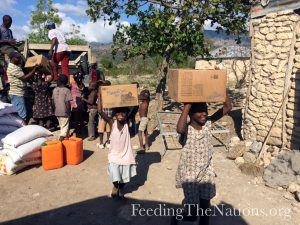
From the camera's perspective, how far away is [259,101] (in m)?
6.23

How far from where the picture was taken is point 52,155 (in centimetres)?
522

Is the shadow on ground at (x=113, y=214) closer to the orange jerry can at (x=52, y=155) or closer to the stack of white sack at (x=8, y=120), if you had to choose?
the orange jerry can at (x=52, y=155)

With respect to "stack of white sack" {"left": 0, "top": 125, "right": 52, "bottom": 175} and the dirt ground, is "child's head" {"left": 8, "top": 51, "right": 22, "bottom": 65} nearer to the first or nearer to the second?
"stack of white sack" {"left": 0, "top": 125, "right": 52, "bottom": 175}

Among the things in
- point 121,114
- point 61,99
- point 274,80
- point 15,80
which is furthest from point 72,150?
point 274,80

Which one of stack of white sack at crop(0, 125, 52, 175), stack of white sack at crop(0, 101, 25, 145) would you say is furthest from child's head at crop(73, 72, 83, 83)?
stack of white sack at crop(0, 125, 52, 175)

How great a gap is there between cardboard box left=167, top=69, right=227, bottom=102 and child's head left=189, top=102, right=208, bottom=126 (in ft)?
0.23

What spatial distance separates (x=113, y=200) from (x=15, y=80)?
3.67 m

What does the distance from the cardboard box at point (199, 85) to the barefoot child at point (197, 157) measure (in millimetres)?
106

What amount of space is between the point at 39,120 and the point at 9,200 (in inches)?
121

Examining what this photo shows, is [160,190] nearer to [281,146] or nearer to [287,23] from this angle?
[281,146]

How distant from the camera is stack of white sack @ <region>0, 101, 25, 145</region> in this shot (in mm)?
5836

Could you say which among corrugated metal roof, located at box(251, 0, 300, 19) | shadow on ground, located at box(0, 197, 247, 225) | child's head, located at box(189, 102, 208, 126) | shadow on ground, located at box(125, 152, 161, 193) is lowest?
shadow on ground, located at box(0, 197, 247, 225)

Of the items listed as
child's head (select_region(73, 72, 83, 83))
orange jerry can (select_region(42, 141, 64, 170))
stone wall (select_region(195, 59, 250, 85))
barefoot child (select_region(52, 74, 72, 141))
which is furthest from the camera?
stone wall (select_region(195, 59, 250, 85))

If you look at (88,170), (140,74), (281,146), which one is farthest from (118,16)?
(140,74)
